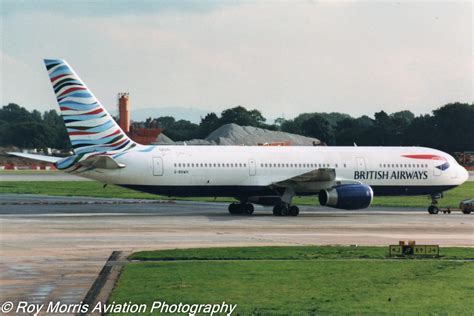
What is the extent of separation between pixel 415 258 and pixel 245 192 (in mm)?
22048

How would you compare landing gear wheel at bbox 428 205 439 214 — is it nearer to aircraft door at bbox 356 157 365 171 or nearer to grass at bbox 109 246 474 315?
aircraft door at bbox 356 157 365 171

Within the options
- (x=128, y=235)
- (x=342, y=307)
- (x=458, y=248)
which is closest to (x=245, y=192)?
(x=128, y=235)

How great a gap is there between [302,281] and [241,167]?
26454 millimetres

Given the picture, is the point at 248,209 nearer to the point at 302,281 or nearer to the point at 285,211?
the point at 285,211

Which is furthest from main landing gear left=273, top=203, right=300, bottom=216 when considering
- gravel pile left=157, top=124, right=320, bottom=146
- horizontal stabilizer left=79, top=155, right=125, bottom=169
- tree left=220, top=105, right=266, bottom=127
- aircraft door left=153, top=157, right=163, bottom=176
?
tree left=220, top=105, right=266, bottom=127

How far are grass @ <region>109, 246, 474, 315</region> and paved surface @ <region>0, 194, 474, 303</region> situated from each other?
1872mm

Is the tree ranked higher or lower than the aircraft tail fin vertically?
higher

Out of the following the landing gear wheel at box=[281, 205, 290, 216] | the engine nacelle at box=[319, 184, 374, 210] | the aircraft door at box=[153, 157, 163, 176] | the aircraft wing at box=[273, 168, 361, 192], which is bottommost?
the landing gear wheel at box=[281, 205, 290, 216]

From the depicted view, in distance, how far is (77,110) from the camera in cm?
4556

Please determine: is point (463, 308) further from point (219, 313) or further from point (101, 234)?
point (101, 234)

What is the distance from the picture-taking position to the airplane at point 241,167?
150 feet

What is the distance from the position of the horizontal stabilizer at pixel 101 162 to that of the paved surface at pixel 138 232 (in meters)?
2.52

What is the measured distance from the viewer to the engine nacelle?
153 feet

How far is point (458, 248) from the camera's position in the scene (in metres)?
31.2
